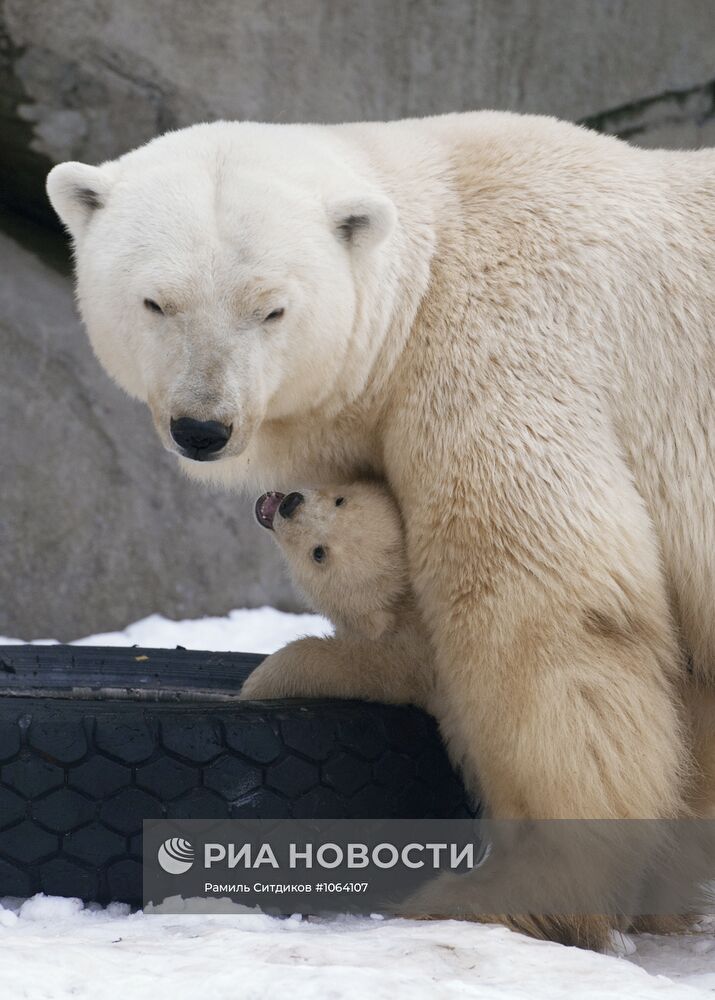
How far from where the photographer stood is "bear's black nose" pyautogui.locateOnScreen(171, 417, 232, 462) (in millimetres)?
2613

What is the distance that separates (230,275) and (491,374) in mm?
581

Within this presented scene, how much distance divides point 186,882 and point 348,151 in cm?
168

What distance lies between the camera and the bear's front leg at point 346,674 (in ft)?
10.2

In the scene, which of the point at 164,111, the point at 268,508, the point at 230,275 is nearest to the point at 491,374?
the point at 230,275

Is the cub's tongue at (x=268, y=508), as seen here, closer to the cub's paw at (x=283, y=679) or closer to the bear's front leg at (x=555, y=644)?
the cub's paw at (x=283, y=679)

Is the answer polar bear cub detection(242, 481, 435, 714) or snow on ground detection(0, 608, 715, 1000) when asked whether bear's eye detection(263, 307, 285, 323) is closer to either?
polar bear cub detection(242, 481, 435, 714)

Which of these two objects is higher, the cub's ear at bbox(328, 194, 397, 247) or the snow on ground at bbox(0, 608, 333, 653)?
the cub's ear at bbox(328, 194, 397, 247)

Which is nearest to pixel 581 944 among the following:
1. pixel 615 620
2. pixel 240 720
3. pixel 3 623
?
pixel 615 620

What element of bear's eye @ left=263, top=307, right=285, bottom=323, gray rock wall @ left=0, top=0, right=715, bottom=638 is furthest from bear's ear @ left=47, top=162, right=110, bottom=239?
gray rock wall @ left=0, top=0, right=715, bottom=638

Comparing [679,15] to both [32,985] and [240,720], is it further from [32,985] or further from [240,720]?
[32,985]

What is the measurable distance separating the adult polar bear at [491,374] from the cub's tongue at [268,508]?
13.8 inches

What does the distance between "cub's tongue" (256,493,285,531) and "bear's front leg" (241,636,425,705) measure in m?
0.38

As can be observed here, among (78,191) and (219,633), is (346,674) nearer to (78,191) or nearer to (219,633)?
(78,191)

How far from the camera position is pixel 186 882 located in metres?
2.73
